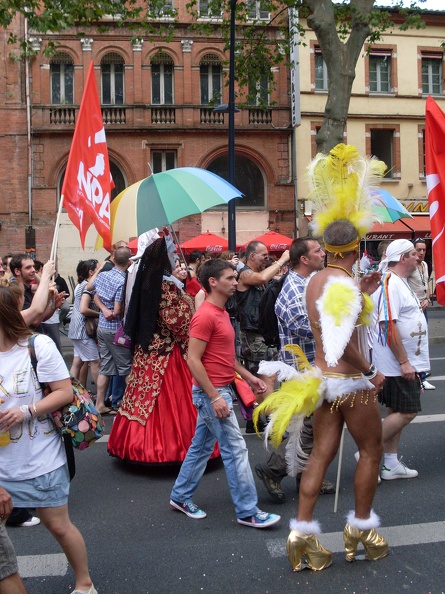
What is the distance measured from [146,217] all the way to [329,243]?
1872 millimetres

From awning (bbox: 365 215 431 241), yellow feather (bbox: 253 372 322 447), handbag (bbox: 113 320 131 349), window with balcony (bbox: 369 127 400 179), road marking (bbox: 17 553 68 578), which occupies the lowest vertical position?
road marking (bbox: 17 553 68 578)

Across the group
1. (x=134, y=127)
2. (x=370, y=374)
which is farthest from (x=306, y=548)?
Result: (x=134, y=127)

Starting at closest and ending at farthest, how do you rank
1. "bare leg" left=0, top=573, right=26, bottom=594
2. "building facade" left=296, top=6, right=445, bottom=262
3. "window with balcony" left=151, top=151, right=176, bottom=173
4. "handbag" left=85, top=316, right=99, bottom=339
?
"bare leg" left=0, top=573, right=26, bottom=594 < "handbag" left=85, top=316, right=99, bottom=339 < "window with balcony" left=151, top=151, right=176, bottom=173 < "building facade" left=296, top=6, right=445, bottom=262

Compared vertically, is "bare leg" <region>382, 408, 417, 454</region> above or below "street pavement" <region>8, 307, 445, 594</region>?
above

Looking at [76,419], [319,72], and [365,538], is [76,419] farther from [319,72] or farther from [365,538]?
[319,72]

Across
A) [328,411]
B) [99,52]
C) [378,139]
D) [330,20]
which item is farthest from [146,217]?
[378,139]

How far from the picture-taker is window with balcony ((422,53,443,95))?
1087 inches

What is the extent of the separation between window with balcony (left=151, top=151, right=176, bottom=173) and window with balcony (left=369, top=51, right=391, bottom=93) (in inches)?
331

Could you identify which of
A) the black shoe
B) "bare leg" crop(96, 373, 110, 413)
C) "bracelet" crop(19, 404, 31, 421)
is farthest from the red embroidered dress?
"bracelet" crop(19, 404, 31, 421)

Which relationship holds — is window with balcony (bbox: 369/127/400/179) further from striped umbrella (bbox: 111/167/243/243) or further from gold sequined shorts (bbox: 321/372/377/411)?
gold sequined shorts (bbox: 321/372/377/411)

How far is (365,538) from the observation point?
3.73 m

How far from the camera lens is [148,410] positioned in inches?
211

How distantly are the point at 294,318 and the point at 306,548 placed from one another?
68.7 inches

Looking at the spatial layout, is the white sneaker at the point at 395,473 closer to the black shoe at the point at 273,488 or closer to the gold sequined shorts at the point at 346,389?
the black shoe at the point at 273,488
